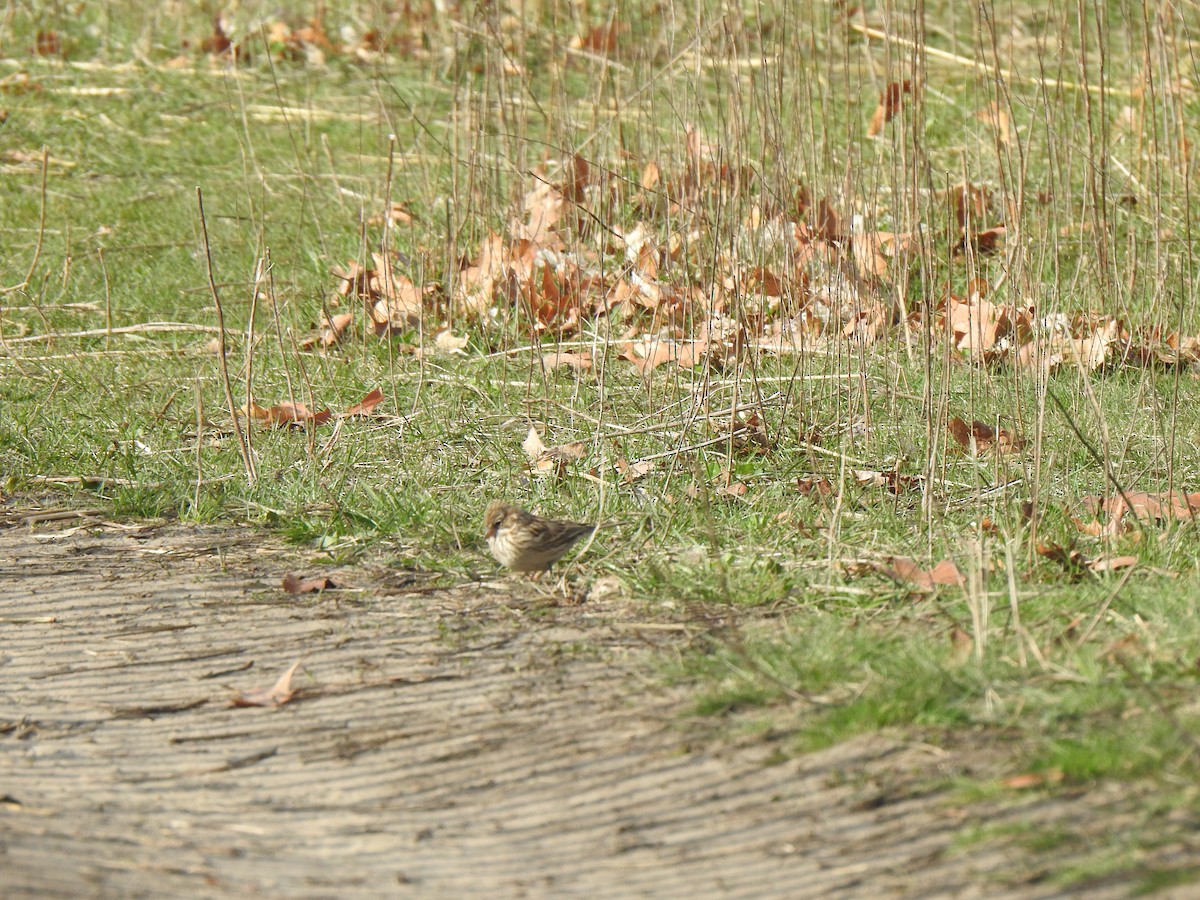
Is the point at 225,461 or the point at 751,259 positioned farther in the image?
the point at 751,259

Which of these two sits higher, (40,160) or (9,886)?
(40,160)

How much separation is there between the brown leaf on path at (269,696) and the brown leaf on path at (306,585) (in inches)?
20.6

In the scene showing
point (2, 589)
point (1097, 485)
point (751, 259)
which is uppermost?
point (751, 259)

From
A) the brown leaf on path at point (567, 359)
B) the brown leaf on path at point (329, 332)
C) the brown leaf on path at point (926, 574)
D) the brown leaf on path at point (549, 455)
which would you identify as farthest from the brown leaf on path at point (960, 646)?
the brown leaf on path at point (329, 332)

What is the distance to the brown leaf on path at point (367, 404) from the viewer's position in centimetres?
469

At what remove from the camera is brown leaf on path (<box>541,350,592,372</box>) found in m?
4.89

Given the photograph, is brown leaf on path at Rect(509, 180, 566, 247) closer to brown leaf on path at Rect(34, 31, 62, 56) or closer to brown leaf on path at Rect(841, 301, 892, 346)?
brown leaf on path at Rect(841, 301, 892, 346)

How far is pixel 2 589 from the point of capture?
3.76m

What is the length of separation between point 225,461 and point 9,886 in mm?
2216

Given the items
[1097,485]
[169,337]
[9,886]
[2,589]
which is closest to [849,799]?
[9,886]

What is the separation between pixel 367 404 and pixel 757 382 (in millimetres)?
1241

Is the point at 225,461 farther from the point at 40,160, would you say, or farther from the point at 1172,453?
the point at 40,160

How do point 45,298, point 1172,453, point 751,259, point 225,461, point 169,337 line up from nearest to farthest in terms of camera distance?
1. point 1172,453
2. point 225,461
3. point 751,259
4. point 169,337
5. point 45,298

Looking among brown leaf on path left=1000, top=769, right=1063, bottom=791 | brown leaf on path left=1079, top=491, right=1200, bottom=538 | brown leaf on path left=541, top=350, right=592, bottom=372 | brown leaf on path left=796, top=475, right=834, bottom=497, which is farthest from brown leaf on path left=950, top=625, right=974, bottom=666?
brown leaf on path left=541, top=350, right=592, bottom=372
